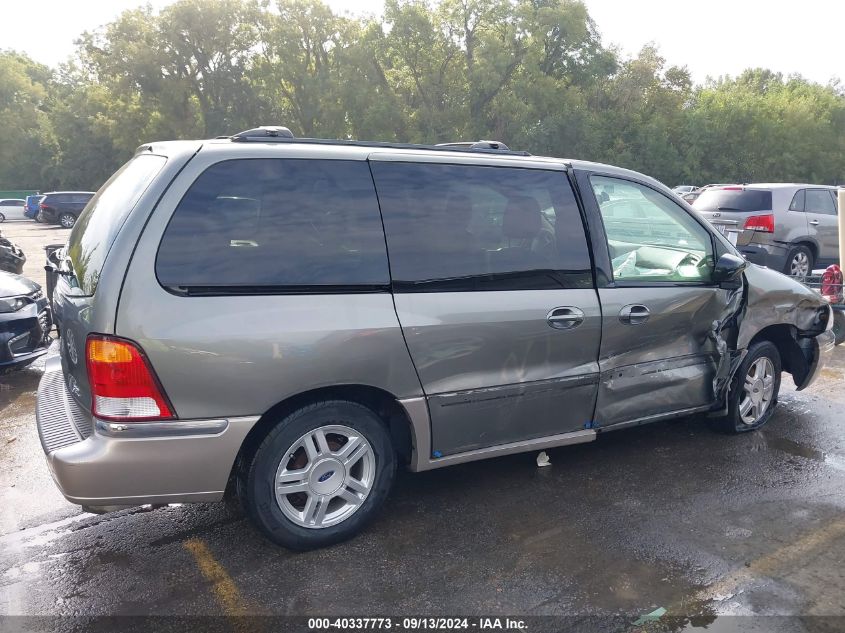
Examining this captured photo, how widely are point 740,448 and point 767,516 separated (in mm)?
1024

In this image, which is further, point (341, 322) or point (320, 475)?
point (320, 475)

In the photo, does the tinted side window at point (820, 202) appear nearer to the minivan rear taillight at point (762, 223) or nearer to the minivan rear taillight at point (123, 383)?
the minivan rear taillight at point (762, 223)

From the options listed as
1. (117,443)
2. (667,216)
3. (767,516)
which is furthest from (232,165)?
(767,516)

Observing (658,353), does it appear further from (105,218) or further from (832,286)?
(832,286)

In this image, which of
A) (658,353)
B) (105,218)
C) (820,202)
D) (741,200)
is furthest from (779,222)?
(105,218)

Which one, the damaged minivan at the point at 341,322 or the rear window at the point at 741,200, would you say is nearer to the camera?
the damaged minivan at the point at 341,322

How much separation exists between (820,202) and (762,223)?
4.65 feet

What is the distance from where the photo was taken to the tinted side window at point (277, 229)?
3.01m

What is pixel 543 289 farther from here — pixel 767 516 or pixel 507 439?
pixel 767 516

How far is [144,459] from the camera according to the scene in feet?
9.61

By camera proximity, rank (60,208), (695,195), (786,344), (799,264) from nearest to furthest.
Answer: (786,344) → (799,264) → (695,195) → (60,208)

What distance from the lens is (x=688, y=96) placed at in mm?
50375

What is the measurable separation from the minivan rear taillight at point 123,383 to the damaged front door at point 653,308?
2.37m

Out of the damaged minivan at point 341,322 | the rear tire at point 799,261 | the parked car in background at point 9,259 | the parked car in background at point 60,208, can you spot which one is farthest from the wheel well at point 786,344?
the parked car in background at point 60,208
